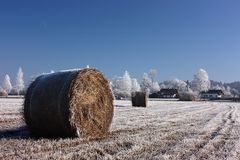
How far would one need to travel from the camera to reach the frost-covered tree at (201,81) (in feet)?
468

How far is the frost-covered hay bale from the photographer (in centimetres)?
1094

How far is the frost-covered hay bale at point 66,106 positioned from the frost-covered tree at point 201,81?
5209 inches

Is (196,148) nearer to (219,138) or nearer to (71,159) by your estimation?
(219,138)

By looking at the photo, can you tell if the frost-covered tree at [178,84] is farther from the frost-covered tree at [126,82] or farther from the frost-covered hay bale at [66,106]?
the frost-covered hay bale at [66,106]

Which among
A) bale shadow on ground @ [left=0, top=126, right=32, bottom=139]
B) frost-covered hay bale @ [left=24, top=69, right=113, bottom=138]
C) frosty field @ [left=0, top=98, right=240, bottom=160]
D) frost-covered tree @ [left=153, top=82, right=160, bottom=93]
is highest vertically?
frost-covered tree @ [left=153, top=82, right=160, bottom=93]

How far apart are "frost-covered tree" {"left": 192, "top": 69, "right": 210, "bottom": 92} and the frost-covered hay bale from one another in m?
132

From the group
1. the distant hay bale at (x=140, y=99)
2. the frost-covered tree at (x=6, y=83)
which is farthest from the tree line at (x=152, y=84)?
the distant hay bale at (x=140, y=99)

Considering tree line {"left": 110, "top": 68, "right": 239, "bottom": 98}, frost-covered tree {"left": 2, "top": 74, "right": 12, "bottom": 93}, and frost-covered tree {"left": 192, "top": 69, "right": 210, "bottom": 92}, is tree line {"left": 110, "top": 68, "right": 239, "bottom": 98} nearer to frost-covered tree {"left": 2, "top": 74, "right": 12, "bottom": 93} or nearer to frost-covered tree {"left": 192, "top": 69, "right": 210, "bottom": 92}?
frost-covered tree {"left": 192, "top": 69, "right": 210, "bottom": 92}

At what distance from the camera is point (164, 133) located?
12.4 meters

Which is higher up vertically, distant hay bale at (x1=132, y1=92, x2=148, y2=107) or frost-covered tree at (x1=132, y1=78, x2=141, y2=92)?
frost-covered tree at (x1=132, y1=78, x2=141, y2=92)

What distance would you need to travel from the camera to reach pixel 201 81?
144000mm

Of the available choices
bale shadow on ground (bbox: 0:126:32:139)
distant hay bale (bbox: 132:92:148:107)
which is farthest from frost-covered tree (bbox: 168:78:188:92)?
bale shadow on ground (bbox: 0:126:32:139)

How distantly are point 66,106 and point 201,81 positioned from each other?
13615 cm

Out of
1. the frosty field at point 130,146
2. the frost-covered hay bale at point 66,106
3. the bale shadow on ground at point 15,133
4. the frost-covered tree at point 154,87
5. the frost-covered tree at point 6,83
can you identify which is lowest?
the frosty field at point 130,146
